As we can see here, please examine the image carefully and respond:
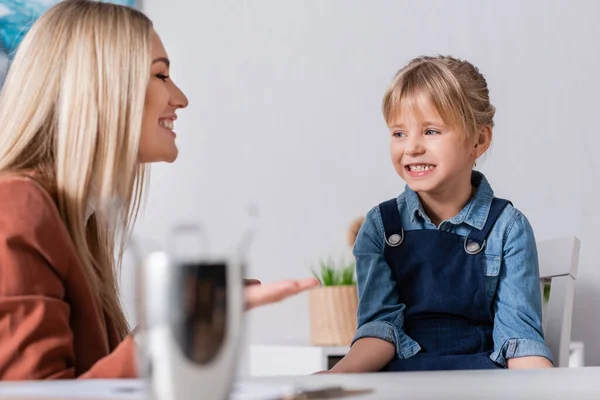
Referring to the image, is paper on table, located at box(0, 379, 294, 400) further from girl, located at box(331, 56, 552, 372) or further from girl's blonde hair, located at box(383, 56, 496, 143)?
girl's blonde hair, located at box(383, 56, 496, 143)

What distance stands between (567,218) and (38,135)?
7.66 ft

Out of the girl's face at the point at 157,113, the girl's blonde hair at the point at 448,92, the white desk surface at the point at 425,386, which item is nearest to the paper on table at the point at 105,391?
the white desk surface at the point at 425,386

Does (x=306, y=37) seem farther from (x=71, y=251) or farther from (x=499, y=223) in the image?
(x=71, y=251)

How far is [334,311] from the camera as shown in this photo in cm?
280

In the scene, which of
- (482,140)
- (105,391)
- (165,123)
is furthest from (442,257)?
(105,391)

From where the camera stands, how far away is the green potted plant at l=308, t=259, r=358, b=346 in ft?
9.13

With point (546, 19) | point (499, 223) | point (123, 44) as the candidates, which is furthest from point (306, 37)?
point (123, 44)

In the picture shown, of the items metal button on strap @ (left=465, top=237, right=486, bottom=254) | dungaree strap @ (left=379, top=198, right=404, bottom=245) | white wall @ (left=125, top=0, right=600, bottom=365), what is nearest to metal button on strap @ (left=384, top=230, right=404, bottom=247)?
dungaree strap @ (left=379, top=198, right=404, bottom=245)

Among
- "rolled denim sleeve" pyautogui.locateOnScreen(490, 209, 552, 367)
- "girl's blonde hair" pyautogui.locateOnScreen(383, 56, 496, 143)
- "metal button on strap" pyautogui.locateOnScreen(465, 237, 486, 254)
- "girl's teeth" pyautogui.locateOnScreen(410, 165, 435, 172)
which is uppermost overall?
"girl's blonde hair" pyautogui.locateOnScreen(383, 56, 496, 143)

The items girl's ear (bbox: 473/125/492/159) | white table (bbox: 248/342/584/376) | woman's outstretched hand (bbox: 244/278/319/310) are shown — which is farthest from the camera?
white table (bbox: 248/342/584/376)

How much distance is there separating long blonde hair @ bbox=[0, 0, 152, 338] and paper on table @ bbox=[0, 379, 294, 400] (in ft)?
1.30

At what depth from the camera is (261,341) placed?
3268mm

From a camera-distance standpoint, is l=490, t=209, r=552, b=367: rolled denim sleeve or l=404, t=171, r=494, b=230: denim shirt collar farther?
l=404, t=171, r=494, b=230: denim shirt collar

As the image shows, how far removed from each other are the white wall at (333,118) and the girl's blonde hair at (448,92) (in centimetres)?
136
